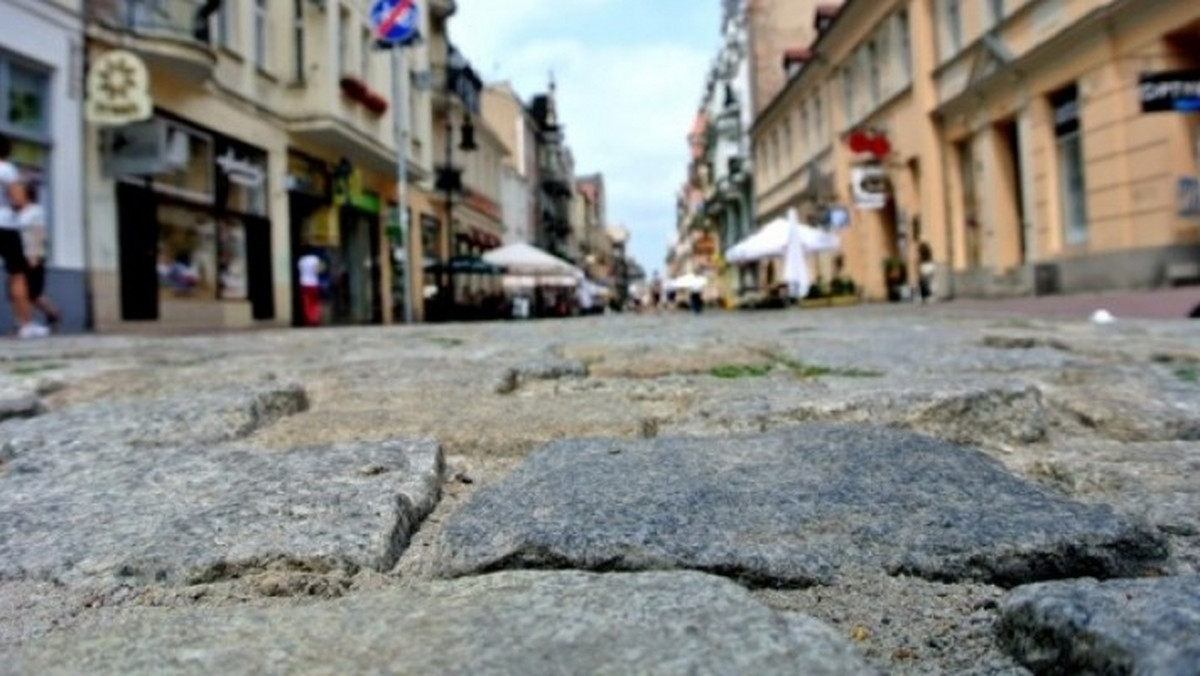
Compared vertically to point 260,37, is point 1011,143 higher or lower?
lower

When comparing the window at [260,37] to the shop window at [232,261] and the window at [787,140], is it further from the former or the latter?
the window at [787,140]

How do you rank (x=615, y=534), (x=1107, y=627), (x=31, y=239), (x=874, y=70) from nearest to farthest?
(x=1107, y=627), (x=615, y=534), (x=31, y=239), (x=874, y=70)

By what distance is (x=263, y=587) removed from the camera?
1.26 meters

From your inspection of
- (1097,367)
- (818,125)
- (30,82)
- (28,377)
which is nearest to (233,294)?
(30,82)

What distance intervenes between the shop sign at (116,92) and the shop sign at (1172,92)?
12.1 metres

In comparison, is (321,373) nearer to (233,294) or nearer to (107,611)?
(107,611)

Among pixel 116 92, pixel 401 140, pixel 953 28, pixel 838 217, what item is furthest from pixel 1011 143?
pixel 116 92

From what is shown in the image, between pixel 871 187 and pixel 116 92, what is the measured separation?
1729 cm

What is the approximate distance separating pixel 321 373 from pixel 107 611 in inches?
111

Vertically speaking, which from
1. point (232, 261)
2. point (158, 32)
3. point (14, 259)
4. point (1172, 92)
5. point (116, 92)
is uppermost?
point (158, 32)

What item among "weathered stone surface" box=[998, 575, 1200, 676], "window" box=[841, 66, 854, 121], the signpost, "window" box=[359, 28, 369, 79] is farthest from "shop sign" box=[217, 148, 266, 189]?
"window" box=[841, 66, 854, 121]

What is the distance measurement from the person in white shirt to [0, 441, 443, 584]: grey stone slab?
8732 mm

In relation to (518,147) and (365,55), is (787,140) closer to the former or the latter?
(365,55)

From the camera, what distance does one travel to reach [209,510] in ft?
5.04
